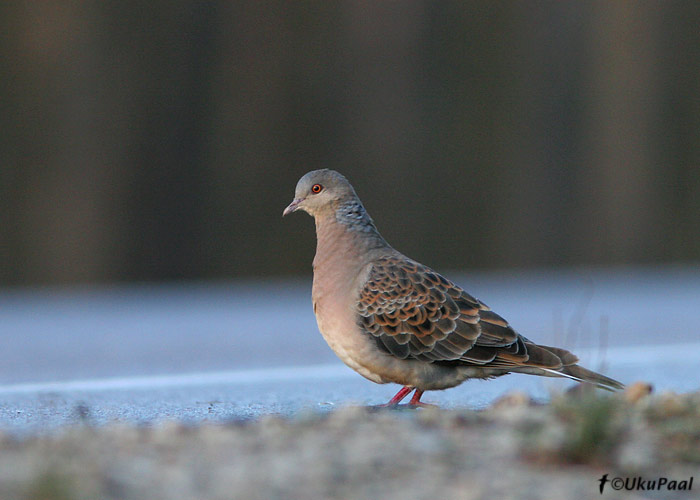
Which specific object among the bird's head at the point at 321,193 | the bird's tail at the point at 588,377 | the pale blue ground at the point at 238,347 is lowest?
the pale blue ground at the point at 238,347

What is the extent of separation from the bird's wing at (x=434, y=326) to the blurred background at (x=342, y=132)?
954 cm

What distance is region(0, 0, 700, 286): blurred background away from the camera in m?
14.5

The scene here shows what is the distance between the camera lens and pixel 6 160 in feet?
46.6

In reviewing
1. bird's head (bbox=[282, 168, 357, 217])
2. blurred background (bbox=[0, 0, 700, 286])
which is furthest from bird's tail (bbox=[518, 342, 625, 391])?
blurred background (bbox=[0, 0, 700, 286])

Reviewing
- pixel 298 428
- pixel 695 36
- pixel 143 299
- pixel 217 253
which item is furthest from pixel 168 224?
pixel 298 428

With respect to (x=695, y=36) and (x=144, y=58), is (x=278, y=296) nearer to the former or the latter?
(x=144, y=58)

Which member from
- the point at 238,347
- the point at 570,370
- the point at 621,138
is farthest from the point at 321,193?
the point at 621,138

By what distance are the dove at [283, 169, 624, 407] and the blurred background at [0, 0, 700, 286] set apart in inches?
371

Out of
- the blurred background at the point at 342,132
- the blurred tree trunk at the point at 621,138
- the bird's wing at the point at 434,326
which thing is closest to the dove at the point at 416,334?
the bird's wing at the point at 434,326

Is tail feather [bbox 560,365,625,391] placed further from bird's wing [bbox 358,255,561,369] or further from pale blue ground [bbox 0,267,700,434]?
pale blue ground [bbox 0,267,700,434]

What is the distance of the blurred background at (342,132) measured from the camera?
14500 millimetres

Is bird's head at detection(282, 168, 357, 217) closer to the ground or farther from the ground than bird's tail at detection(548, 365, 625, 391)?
farther from the ground

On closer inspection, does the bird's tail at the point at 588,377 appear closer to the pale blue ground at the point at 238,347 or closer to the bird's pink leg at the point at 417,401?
the pale blue ground at the point at 238,347

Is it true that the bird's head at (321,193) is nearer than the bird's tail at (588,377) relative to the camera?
No
